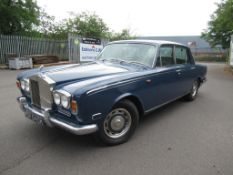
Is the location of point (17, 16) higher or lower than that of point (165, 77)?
higher

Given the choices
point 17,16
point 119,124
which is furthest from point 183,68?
A: point 17,16

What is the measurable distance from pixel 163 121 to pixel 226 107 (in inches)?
85.5

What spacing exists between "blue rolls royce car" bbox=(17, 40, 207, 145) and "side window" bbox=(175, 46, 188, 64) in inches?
8.5

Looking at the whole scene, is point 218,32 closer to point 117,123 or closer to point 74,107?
point 117,123

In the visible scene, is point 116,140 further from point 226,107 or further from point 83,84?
point 226,107

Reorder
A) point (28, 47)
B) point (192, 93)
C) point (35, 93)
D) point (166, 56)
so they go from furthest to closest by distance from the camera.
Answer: point (28, 47) < point (192, 93) < point (166, 56) < point (35, 93)

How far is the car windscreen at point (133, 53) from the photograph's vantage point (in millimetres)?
3924

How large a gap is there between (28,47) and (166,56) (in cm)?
1293

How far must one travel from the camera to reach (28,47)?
1460 centimetres

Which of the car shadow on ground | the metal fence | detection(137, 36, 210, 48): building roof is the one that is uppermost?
detection(137, 36, 210, 48): building roof

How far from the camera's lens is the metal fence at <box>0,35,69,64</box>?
13531 millimetres

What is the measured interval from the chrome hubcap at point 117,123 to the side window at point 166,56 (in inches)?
56.6

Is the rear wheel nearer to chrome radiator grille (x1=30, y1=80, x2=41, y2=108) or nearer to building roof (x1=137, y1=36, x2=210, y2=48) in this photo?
chrome radiator grille (x1=30, y1=80, x2=41, y2=108)

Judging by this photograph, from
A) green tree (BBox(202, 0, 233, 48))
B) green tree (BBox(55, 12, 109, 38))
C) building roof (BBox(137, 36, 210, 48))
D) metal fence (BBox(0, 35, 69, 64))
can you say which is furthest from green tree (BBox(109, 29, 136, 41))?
building roof (BBox(137, 36, 210, 48))
